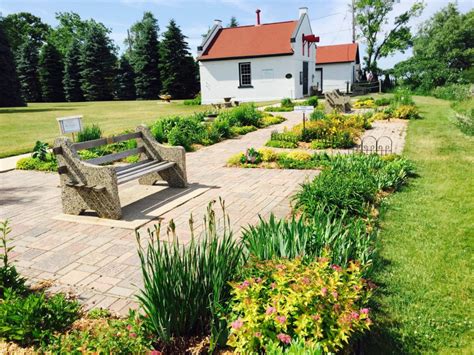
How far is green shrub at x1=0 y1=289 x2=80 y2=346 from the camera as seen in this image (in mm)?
2832

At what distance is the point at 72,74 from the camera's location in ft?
140

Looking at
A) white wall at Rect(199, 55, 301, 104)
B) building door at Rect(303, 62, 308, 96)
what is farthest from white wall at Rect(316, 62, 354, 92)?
white wall at Rect(199, 55, 301, 104)

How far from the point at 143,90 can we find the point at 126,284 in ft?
134

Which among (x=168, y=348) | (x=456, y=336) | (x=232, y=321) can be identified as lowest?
(x=456, y=336)

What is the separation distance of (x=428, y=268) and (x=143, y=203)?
4327 millimetres

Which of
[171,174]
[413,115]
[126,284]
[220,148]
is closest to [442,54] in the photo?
[413,115]

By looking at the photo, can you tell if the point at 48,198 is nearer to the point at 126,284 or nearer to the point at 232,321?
the point at 126,284

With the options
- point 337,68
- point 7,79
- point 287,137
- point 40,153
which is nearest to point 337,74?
point 337,68

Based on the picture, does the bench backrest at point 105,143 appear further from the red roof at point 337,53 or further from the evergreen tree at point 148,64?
the evergreen tree at point 148,64

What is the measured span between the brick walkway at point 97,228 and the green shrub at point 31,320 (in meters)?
0.41

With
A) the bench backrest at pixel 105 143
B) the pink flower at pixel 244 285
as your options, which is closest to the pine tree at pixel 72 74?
the bench backrest at pixel 105 143

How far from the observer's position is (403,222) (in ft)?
17.3

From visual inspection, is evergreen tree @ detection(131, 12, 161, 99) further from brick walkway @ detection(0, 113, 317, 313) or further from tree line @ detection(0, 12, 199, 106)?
brick walkway @ detection(0, 113, 317, 313)

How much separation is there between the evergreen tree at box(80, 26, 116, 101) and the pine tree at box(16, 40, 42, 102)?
22.4 ft
